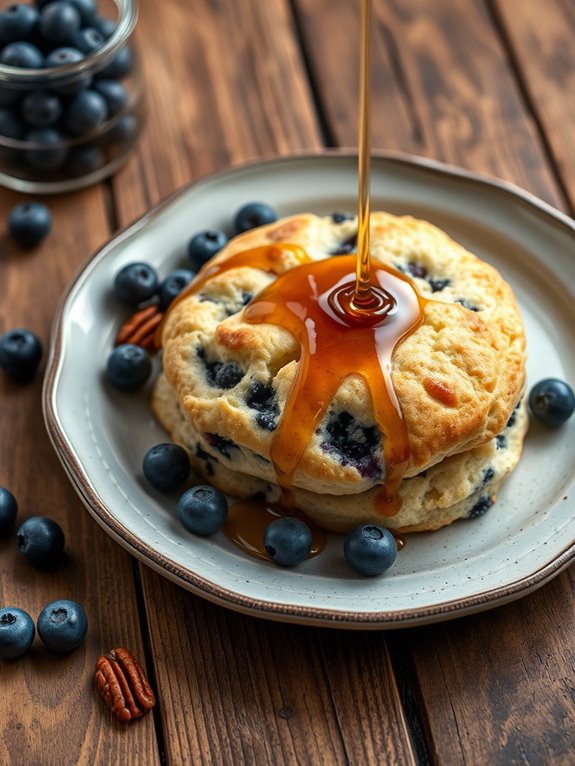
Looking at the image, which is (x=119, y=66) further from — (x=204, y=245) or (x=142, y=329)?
(x=142, y=329)

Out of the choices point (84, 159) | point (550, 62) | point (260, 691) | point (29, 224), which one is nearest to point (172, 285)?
point (29, 224)

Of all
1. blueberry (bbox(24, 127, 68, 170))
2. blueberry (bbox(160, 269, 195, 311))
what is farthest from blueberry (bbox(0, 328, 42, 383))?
blueberry (bbox(24, 127, 68, 170))

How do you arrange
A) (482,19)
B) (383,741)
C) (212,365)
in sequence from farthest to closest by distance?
(482,19) < (212,365) < (383,741)

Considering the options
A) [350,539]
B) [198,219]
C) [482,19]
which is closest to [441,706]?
[350,539]

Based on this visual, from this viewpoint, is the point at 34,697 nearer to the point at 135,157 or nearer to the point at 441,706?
the point at 441,706

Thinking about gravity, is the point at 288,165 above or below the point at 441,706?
above
